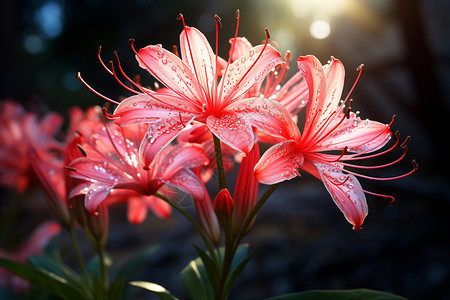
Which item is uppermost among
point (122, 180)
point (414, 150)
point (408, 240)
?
point (122, 180)

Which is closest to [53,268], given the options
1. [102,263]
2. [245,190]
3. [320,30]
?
[102,263]

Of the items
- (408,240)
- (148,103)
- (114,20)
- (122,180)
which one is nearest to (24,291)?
(122,180)

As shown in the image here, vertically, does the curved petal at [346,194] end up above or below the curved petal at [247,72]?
below

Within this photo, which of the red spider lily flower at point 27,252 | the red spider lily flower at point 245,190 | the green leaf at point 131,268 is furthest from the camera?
the red spider lily flower at point 27,252

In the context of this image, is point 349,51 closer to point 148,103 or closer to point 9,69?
point 9,69

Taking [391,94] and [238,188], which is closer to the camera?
[238,188]

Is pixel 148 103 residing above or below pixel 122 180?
above

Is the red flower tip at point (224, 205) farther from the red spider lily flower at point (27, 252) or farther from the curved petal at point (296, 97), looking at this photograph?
the red spider lily flower at point (27, 252)

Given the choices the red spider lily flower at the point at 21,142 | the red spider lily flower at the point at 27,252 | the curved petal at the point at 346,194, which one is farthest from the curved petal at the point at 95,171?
the red spider lily flower at the point at 27,252
